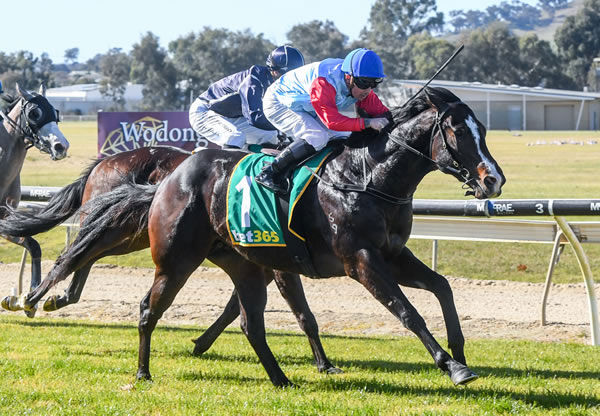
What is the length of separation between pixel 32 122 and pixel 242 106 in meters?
2.42

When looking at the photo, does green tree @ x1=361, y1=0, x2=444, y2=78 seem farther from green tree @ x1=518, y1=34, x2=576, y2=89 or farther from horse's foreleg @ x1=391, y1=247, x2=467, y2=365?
horse's foreleg @ x1=391, y1=247, x2=467, y2=365

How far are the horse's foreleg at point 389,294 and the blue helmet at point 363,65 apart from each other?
111cm

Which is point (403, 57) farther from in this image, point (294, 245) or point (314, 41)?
point (294, 245)

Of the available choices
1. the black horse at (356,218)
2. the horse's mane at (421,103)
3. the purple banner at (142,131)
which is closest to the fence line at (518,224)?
the black horse at (356,218)

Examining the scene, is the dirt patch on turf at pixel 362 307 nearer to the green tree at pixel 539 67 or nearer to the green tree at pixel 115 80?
the green tree at pixel 539 67

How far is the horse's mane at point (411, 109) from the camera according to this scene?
18.3 ft

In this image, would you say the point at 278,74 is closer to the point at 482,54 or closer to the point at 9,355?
the point at 9,355

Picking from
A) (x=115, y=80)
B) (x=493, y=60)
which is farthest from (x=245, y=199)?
(x=115, y=80)

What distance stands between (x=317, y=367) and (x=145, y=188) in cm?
174

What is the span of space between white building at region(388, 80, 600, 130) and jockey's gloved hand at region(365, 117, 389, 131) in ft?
161

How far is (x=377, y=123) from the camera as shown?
5.82 meters

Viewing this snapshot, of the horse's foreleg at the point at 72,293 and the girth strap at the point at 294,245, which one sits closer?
the girth strap at the point at 294,245

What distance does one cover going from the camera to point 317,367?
6.55 meters

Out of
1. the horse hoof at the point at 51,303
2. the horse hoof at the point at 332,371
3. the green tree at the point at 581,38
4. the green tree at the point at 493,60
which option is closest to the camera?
the horse hoof at the point at 332,371
